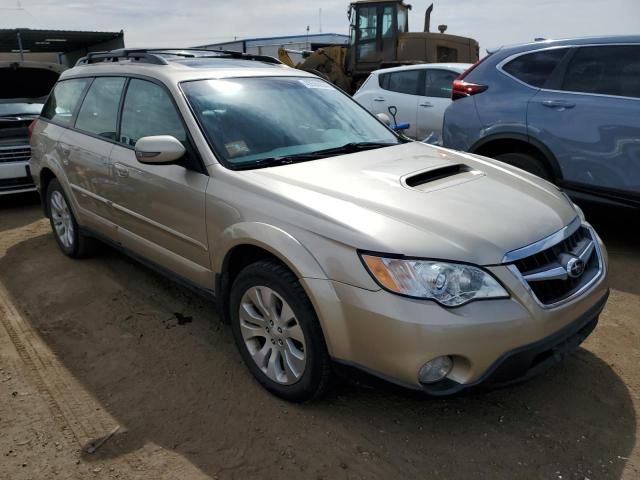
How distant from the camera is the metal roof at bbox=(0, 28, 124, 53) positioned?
38.8 feet

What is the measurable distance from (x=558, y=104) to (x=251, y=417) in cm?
357

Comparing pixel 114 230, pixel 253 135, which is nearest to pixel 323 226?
pixel 253 135

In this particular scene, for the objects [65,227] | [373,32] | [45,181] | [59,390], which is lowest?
[59,390]

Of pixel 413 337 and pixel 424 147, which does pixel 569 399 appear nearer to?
pixel 413 337

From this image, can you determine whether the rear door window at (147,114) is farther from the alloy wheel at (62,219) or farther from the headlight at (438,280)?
the headlight at (438,280)

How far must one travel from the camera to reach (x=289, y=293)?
238 cm

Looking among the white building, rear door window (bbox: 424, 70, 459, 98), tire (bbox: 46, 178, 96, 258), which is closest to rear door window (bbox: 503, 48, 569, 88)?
rear door window (bbox: 424, 70, 459, 98)

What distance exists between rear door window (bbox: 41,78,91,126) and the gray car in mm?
3349

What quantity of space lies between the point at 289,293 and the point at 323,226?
0.35 m

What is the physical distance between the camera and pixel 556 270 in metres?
2.28

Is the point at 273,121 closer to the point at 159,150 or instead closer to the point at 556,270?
the point at 159,150

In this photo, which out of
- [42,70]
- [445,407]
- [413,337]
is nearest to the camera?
[413,337]

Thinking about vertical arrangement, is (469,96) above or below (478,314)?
above

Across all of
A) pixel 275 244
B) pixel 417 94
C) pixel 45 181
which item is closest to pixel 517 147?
pixel 275 244
